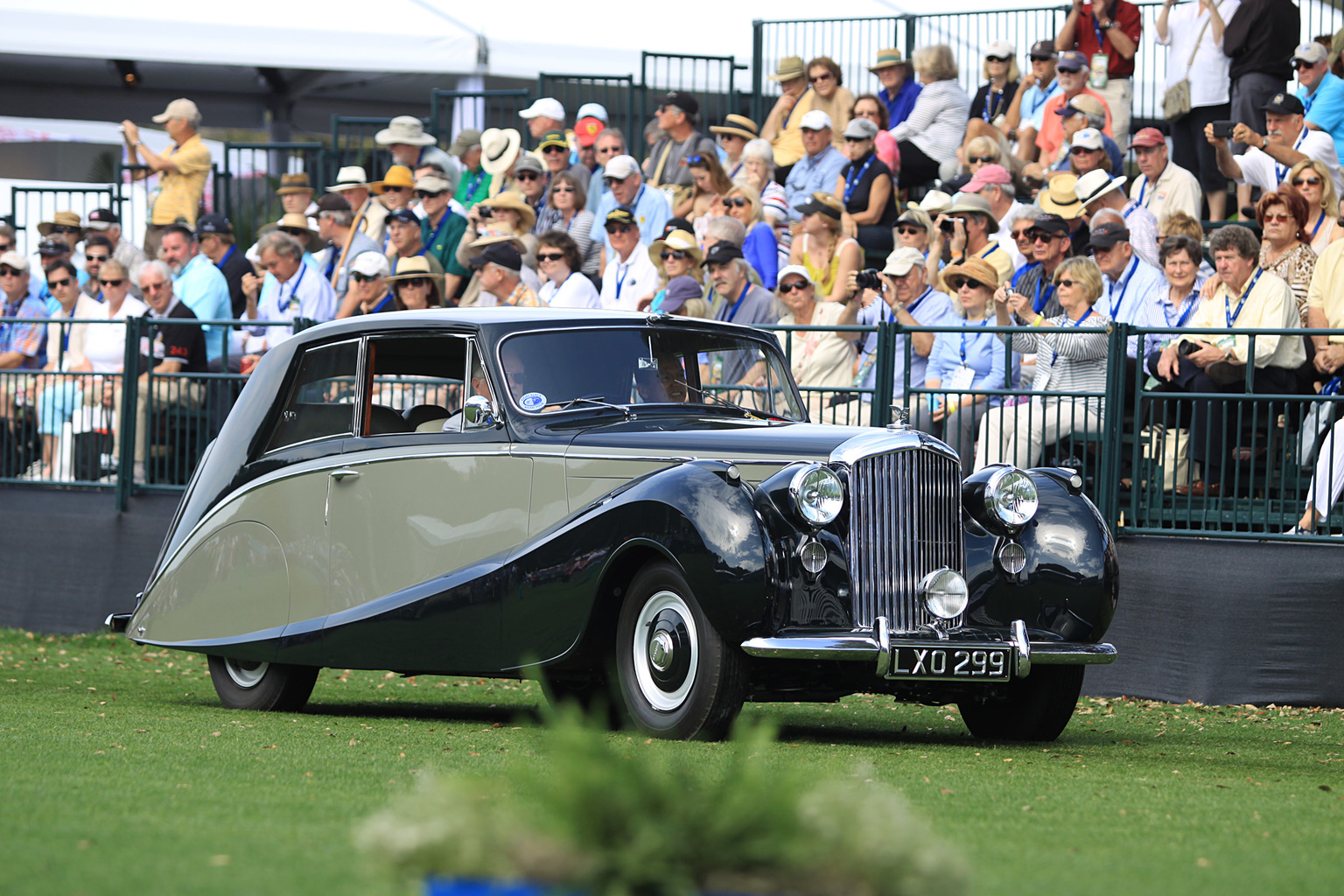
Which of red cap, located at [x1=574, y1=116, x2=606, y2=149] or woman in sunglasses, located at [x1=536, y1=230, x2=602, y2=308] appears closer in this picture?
woman in sunglasses, located at [x1=536, y1=230, x2=602, y2=308]

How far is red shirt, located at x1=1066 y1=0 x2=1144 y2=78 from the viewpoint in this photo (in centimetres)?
1554

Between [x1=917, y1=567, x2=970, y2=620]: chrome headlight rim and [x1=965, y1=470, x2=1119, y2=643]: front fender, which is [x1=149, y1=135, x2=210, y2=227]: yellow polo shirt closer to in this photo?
[x1=965, y1=470, x2=1119, y2=643]: front fender

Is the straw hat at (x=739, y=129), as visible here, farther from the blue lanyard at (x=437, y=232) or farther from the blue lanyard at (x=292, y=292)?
the blue lanyard at (x=292, y=292)

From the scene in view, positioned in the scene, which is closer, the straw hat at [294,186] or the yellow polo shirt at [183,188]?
the straw hat at [294,186]

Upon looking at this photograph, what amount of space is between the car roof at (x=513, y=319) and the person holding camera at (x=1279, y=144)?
18.9ft

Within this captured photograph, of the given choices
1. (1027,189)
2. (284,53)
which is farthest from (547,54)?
(1027,189)

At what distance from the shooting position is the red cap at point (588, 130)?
56.0ft

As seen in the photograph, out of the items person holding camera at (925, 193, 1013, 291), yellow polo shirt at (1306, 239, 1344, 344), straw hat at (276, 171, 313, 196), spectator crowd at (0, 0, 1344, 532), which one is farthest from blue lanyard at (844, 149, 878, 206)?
straw hat at (276, 171, 313, 196)

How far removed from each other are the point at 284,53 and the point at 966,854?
1689 cm

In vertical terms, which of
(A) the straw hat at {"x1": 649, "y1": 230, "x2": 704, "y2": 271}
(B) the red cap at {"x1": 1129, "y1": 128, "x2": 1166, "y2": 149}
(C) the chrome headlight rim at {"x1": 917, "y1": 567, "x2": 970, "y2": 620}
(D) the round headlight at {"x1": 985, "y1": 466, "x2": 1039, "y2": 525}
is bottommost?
(C) the chrome headlight rim at {"x1": 917, "y1": 567, "x2": 970, "y2": 620}

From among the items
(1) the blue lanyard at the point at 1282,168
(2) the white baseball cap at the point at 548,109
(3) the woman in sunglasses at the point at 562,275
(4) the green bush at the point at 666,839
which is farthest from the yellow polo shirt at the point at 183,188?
(4) the green bush at the point at 666,839

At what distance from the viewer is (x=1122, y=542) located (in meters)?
10.3

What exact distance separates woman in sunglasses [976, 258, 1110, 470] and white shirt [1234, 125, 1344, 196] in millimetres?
3082

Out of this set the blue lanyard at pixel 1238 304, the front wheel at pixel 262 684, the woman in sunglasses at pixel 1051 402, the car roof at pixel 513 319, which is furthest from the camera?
the blue lanyard at pixel 1238 304
